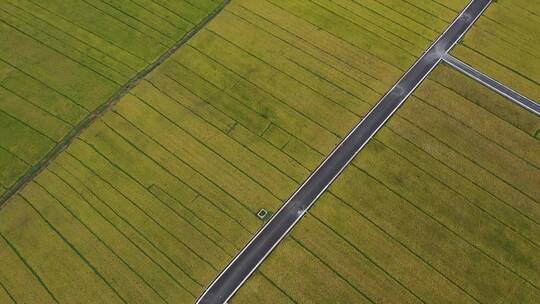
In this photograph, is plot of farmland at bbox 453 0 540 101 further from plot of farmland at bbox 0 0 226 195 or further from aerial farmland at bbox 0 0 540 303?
plot of farmland at bbox 0 0 226 195

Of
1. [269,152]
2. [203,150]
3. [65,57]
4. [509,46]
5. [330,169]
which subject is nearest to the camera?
[330,169]

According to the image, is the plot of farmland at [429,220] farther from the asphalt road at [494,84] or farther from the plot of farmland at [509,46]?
the plot of farmland at [509,46]

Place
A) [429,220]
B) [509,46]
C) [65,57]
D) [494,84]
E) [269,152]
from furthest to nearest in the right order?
[65,57]
[509,46]
[494,84]
[269,152]
[429,220]

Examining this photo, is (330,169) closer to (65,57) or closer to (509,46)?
(509,46)

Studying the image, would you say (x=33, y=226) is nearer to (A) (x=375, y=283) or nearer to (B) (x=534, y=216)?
(A) (x=375, y=283)

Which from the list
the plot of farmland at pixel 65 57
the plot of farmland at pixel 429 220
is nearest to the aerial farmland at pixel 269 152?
the plot of farmland at pixel 429 220

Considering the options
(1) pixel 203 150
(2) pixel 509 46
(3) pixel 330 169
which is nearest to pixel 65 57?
(1) pixel 203 150
